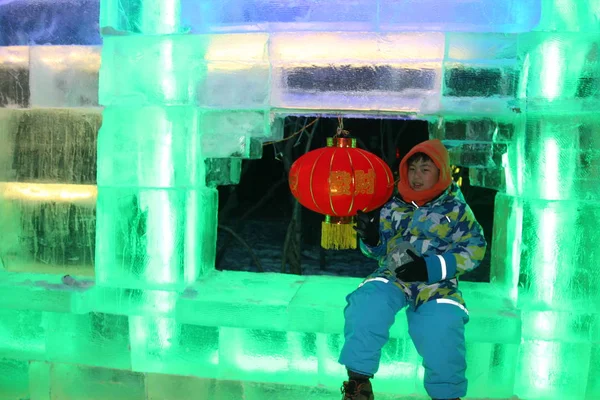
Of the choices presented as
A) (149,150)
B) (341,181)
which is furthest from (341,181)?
(149,150)

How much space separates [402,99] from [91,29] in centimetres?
197

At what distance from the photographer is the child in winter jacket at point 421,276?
2.80m

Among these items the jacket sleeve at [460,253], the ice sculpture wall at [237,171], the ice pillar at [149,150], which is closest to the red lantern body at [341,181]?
the ice sculpture wall at [237,171]

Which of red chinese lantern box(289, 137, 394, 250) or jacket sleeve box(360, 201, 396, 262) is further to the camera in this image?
jacket sleeve box(360, 201, 396, 262)

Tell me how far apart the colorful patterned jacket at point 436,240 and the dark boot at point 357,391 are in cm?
53

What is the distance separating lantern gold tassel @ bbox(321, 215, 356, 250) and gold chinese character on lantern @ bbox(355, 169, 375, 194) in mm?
268

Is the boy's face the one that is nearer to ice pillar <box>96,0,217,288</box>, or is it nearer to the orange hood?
the orange hood

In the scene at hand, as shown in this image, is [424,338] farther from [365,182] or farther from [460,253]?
[365,182]

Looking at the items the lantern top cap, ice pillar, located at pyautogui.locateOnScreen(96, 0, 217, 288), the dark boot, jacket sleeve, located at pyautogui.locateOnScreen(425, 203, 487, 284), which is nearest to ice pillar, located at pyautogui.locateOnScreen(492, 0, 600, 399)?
jacket sleeve, located at pyautogui.locateOnScreen(425, 203, 487, 284)

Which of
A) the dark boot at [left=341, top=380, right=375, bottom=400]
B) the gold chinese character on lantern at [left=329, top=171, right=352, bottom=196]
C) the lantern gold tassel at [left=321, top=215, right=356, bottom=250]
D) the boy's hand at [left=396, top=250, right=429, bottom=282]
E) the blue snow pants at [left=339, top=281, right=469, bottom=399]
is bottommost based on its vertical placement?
the dark boot at [left=341, top=380, right=375, bottom=400]

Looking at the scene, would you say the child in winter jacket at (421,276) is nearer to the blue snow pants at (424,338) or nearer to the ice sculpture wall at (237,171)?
the blue snow pants at (424,338)

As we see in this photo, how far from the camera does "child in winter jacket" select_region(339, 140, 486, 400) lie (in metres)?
2.80

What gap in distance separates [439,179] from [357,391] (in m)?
1.18

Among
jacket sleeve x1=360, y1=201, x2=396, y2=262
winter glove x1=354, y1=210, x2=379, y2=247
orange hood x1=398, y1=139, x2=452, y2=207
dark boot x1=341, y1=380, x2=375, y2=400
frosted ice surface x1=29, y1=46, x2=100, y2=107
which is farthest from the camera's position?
frosted ice surface x1=29, y1=46, x2=100, y2=107
